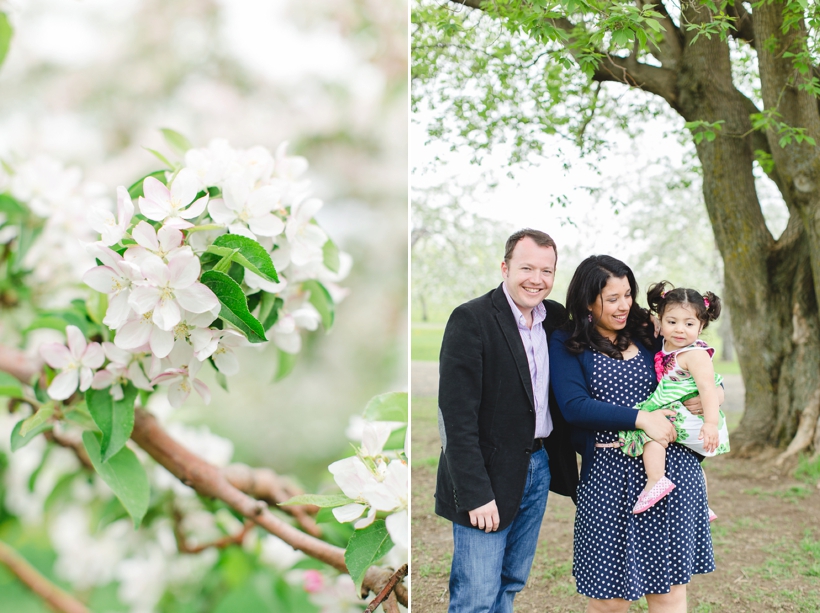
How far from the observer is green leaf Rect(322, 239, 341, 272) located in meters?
1.16

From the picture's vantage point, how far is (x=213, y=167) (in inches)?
38.2

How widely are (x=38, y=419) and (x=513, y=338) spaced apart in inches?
36.6

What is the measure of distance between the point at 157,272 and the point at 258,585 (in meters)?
0.79

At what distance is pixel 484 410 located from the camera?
1.50 metres

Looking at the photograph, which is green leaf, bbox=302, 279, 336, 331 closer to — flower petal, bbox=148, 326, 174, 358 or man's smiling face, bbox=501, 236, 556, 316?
flower petal, bbox=148, 326, 174, 358

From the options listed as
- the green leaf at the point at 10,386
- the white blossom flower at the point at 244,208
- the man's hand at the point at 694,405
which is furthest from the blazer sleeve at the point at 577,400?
the green leaf at the point at 10,386

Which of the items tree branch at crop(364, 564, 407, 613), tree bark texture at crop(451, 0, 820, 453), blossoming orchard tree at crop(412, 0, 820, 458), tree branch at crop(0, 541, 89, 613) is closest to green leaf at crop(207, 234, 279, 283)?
tree branch at crop(364, 564, 407, 613)

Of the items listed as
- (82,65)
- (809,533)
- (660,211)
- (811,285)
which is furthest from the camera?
(660,211)

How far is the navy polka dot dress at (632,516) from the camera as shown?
1478mm

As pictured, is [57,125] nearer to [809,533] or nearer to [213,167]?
[213,167]

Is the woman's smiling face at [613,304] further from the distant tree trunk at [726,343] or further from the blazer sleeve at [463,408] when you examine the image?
the distant tree trunk at [726,343]

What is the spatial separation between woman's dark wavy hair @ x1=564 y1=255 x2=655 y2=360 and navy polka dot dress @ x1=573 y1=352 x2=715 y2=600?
0.13ft

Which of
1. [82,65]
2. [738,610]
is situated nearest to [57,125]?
[82,65]

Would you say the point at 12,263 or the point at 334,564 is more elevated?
the point at 12,263
